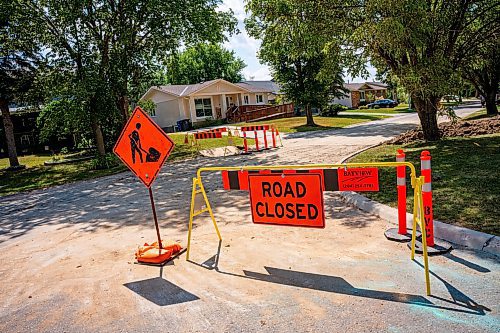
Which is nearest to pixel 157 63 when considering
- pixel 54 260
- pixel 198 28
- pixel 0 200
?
pixel 198 28

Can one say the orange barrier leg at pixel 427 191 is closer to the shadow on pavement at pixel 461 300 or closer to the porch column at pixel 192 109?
the shadow on pavement at pixel 461 300

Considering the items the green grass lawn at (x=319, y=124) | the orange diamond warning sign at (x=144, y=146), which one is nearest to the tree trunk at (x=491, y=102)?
the green grass lawn at (x=319, y=124)

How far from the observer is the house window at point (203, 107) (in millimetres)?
42062

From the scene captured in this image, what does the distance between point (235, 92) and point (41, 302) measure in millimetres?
41939

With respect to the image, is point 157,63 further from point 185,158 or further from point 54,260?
point 54,260

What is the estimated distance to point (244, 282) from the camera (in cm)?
421

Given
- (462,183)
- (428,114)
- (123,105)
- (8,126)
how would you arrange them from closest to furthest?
(462,183), (428,114), (123,105), (8,126)

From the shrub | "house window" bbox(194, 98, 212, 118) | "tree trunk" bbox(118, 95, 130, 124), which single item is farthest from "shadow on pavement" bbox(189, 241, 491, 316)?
"house window" bbox(194, 98, 212, 118)

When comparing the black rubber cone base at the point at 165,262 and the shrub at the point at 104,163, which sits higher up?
the shrub at the point at 104,163

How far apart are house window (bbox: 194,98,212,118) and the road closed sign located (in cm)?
3800

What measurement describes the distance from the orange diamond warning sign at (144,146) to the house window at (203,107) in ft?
121

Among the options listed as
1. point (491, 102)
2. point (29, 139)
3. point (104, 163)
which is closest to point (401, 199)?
point (104, 163)

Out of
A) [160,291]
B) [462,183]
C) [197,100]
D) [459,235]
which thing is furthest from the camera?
[197,100]

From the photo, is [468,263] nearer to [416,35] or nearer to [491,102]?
[416,35]
